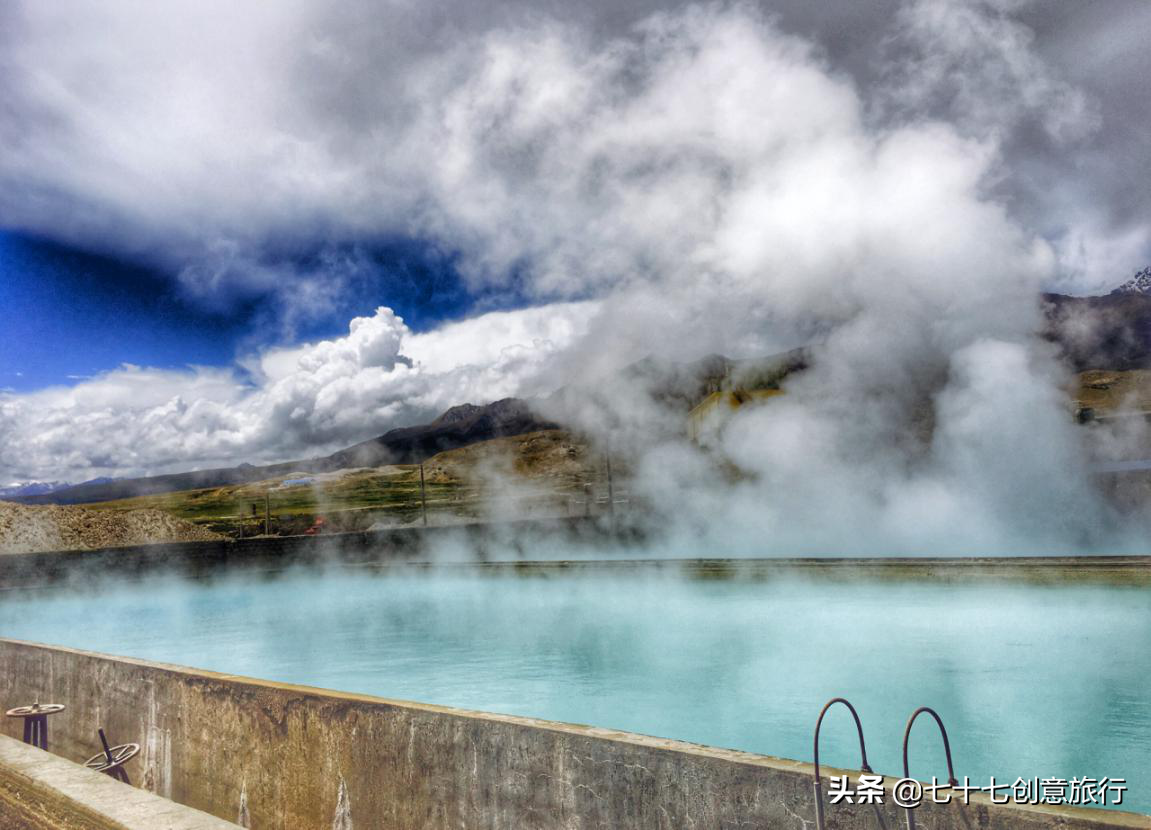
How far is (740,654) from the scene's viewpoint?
913 centimetres

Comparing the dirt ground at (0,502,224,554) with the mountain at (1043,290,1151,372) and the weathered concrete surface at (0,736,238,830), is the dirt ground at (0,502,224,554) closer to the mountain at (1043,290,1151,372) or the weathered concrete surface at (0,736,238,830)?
the weathered concrete surface at (0,736,238,830)

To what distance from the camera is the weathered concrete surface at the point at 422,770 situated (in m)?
2.58

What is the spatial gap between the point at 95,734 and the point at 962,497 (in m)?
19.5

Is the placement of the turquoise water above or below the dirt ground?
below

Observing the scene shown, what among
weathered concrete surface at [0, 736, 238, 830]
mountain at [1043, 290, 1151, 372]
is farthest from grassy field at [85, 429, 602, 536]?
weathered concrete surface at [0, 736, 238, 830]

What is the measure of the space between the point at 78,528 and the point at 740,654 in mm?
22429

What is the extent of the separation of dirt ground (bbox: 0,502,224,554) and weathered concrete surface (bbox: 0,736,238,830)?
19245mm

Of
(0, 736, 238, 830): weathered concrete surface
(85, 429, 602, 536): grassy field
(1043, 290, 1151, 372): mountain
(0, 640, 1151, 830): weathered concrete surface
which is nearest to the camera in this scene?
(0, 640, 1151, 830): weathered concrete surface

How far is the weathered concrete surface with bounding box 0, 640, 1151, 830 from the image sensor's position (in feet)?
8.47

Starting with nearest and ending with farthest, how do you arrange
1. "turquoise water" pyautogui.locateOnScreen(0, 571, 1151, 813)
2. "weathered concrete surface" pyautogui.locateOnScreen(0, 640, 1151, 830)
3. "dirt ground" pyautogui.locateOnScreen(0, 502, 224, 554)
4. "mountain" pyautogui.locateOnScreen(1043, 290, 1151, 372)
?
"weathered concrete surface" pyautogui.locateOnScreen(0, 640, 1151, 830) < "turquoise water" pyautogui.locateOnScreen(0, 571, 1151, 813) < "dirt ground" pyautogui.locateOnScreen(0, 502, 224, 554) < "mountain" pyautogui.locateOnScreen(1043, 290, 1151, 372)

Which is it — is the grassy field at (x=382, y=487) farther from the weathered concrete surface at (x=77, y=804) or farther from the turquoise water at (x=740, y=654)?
the weathered concrete surface at (x=77, y=804)

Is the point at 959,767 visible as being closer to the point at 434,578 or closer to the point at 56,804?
the point at 56,804

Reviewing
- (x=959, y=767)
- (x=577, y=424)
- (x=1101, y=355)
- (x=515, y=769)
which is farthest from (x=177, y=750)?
(x=1101, y=355)

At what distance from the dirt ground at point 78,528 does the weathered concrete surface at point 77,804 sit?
1924 centimetres
